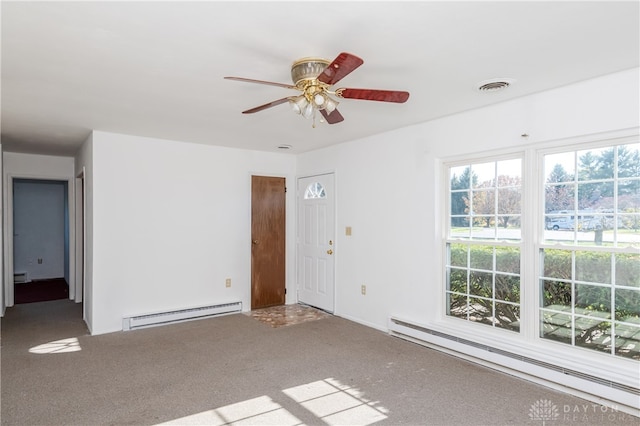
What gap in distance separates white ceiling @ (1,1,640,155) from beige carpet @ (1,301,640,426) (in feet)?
7.63

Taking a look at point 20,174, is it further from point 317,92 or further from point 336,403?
point 336,403

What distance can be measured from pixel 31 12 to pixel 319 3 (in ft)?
4.57

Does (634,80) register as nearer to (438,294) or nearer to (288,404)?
(438,294)

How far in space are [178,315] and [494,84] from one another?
435 centimetres

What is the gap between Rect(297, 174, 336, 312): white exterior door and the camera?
5402 mm

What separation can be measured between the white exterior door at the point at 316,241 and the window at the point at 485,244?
1884 mm

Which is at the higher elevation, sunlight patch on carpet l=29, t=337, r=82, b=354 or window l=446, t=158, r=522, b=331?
window l=446, t=158, r=522, b=331

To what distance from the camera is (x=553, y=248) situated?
3.14 meters

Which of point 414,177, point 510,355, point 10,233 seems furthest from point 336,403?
point 10,233

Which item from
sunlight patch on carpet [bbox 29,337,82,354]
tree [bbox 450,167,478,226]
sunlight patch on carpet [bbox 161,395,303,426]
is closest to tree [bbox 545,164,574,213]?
tree [bbox 450,167,478,226]

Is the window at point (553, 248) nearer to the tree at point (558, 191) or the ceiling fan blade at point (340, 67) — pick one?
the tree at point (558, 191)

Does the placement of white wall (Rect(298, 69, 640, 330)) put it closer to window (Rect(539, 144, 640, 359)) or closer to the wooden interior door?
window (Rect(539, 144, 640, 359))

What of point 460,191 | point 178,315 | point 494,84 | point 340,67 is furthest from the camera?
point 178,315

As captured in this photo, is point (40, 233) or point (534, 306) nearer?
point (534, 306)
